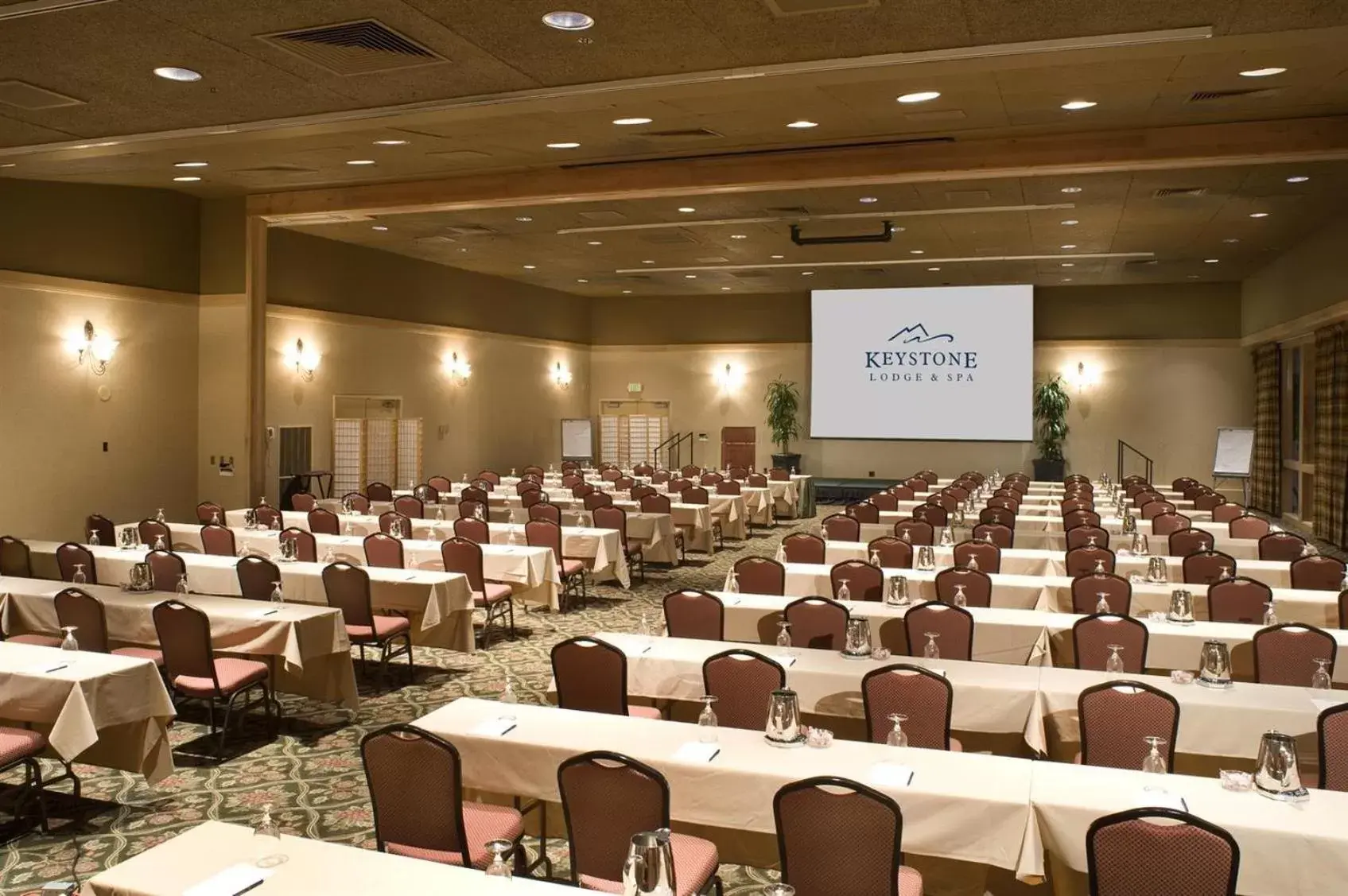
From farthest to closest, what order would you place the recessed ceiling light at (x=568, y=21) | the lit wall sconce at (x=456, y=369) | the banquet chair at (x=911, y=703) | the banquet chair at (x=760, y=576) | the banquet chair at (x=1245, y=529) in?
the lit wall sconce at (x=456, y=369), the banquet chair at (x=1245, y=529), the banquet chair at (x=760, y=576), the recessed ceiling light at (x=568, y=21), the banquet chair at (x=911, y=703)

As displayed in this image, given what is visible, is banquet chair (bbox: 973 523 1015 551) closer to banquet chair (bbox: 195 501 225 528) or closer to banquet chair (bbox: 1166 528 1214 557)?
banquet chair (bbox: 1166 528 1214 557)

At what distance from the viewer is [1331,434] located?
15.7 metres

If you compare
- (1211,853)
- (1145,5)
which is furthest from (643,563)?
(1211,853)

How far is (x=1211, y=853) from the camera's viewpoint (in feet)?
10.3

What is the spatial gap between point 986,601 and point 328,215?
1020 centimetres

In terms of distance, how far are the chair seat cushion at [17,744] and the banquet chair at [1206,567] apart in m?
7.84

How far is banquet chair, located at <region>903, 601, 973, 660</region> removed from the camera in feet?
21.3

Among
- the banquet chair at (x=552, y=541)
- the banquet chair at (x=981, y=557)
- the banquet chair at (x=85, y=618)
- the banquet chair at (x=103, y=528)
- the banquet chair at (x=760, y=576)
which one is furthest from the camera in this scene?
the banquet chair at (x=103, y=528)

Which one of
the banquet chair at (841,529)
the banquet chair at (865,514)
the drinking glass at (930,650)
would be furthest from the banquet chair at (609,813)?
the banquet chair at (865,514)

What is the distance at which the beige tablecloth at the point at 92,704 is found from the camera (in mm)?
5359

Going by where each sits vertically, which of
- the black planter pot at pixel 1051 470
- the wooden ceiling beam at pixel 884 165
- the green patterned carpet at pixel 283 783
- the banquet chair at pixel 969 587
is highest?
the wooden ceiling beam at pixel 884 165

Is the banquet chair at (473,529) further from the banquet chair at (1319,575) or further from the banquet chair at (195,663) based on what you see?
the banquet chair at (1319,575)

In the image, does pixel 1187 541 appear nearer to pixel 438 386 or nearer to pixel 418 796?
pixel 418 796

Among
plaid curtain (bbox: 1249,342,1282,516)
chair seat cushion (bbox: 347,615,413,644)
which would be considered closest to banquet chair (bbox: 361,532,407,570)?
chair seat cushion (bbox: 347,615,413,644)
